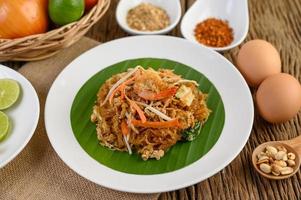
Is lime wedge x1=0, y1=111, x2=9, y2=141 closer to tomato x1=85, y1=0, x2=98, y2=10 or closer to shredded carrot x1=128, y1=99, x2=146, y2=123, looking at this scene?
shredded carrot x1=128, y1=99, x2=146, y2=123

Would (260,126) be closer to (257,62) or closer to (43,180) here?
(257,62)

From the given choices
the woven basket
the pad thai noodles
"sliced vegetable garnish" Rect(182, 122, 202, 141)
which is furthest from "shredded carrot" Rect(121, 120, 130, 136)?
the woven basket

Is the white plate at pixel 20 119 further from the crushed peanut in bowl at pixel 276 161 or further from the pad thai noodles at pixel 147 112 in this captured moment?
the crushed peanut in bowl at pixel 276 161

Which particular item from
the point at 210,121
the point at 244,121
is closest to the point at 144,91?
the point at 210,121

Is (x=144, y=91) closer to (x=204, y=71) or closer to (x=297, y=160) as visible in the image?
(x=204, y=71)

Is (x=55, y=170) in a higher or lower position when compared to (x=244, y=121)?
lower

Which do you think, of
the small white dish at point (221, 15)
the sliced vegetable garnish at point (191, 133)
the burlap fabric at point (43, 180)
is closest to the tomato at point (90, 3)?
the small white dish at point (221, 15)
